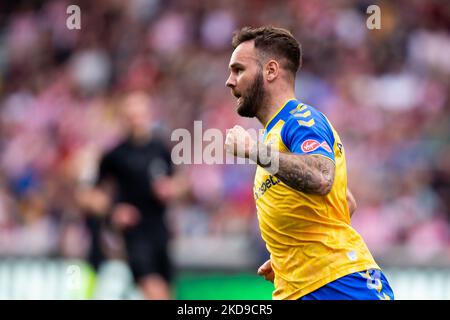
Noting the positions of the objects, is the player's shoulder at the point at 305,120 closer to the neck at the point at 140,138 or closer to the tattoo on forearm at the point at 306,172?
the tattoo on forearm at the point at 306,172

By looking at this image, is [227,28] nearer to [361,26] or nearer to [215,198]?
[361,26]

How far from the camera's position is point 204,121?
46.1ft

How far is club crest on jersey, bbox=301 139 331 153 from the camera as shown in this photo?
4859 mm

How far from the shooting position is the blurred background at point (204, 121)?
11305mm

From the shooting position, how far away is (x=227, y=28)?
1554 centimetres

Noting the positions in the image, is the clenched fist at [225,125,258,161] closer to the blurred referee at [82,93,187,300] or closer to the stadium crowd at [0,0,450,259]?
the blurred referee at [82,93,187,300]

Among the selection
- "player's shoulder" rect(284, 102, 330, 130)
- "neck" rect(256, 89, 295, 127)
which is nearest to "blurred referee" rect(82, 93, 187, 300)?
"neck" rect(256, 89, 295, 127)

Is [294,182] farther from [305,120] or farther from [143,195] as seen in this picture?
[143,195]

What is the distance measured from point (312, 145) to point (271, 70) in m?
0.72

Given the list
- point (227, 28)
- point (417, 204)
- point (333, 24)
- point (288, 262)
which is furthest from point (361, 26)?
point (288, 262)

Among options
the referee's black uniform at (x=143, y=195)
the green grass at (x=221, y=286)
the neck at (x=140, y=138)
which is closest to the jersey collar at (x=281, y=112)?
the referee's black uniform at (x=143, y=195)

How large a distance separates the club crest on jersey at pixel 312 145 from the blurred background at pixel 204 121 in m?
5.92

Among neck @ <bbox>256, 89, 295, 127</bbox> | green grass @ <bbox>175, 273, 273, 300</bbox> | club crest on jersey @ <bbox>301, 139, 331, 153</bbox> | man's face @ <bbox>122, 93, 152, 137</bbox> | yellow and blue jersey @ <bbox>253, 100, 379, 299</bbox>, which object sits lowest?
green grass @ <bbox>175, 273, 273, 300</bbox>

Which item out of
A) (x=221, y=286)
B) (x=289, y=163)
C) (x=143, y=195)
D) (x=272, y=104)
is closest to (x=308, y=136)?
(x=289, y=163)
